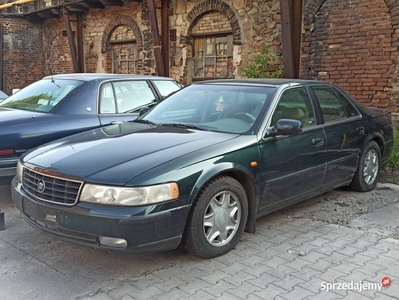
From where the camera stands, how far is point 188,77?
12.9 m

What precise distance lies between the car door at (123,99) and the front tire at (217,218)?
8.36 feet

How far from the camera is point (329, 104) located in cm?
523

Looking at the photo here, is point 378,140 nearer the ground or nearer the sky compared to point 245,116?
nearer the ground

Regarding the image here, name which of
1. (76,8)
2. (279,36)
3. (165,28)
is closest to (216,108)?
(279,36)

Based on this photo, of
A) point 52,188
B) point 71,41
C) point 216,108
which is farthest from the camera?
point 71,41

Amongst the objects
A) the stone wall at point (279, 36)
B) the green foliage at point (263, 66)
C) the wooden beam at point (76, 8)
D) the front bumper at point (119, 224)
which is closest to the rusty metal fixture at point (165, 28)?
the stone wall at point (279, 36)

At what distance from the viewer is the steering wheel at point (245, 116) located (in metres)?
4.29

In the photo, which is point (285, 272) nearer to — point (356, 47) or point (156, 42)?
point (356, 47)

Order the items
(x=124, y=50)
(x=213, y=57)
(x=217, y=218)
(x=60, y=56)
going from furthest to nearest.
A: (x=60, y=56), (x=124, y=50), (x=213, y=57), (x=217, y=218)

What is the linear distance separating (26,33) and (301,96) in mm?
16359

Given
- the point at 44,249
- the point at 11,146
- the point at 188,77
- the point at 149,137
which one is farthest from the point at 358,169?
the point at 188,77

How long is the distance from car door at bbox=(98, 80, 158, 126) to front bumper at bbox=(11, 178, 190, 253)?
254 centimetres

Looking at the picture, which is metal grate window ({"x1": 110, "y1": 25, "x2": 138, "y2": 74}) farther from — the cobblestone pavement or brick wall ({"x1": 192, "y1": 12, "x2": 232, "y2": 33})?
the cobblestone pavement

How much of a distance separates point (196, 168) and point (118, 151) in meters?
0.69
